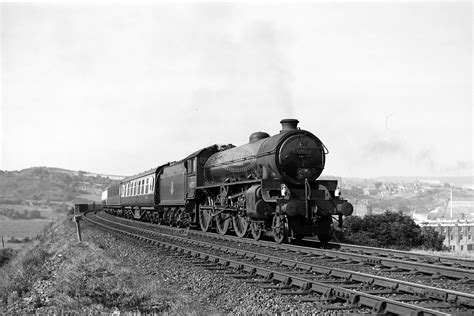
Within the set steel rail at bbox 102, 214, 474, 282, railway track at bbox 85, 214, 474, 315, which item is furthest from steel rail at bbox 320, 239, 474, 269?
railway track at bbox 85, 214, 474, 315

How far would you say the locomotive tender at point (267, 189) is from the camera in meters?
15.0

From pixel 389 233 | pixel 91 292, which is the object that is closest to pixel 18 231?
pixel 389 233

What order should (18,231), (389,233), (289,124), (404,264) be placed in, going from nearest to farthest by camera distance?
(404,264) < (289,124) < (389,233) < (18,231)

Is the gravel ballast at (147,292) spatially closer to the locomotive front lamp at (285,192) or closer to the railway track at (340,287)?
the railway track at (340,287)

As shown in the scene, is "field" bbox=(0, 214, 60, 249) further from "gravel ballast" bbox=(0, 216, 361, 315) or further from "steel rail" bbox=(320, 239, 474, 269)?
"steel rail" bbox=(320, 239, 474, 269)

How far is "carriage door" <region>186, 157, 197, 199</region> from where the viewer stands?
22.2 m

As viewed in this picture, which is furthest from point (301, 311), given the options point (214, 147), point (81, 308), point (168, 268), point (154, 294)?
point (214, 147)

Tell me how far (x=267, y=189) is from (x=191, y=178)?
7.95 meters

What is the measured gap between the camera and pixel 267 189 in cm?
1530

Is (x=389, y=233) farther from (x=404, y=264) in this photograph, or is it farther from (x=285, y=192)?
(x=404, y=264)

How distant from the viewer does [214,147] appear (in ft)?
76.0

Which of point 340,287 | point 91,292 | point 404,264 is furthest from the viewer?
point 404,264

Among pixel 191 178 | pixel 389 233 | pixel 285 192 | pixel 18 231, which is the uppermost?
pixel 191 178

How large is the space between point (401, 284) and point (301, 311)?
192 centimetres
